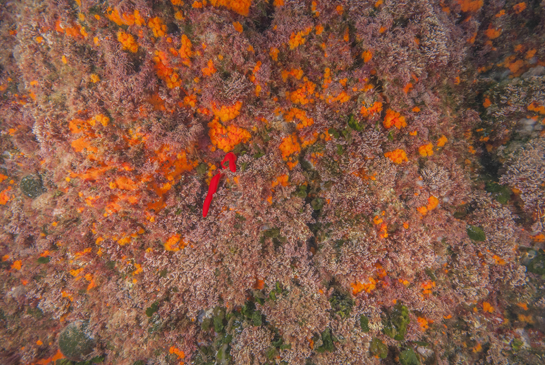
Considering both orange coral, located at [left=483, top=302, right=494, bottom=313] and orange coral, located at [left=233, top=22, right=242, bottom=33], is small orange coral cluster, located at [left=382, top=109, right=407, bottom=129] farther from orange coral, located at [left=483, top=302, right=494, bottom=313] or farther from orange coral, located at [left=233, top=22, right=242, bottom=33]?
orange coral, located at [left=483, top=302, right=494, bottom=313]

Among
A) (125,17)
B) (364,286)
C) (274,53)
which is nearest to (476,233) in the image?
(364,286)

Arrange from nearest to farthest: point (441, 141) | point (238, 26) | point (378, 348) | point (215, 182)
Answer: point (238, 26)
point (441, 141)
point (378, 348)
point (215, 182)

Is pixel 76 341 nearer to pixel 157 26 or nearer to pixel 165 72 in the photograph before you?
pixel 165 72

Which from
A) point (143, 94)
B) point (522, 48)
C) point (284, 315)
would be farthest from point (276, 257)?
point (522, 48)

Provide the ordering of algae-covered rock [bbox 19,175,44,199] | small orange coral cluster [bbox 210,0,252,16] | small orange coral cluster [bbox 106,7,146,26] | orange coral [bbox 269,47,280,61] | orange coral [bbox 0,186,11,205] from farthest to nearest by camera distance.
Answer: orange coral [bbox 0,186,11,205], algae-covered rock [bbox 19,175,44,199], orange coral [bbox 269,47,280,61], small orange coral cluster [bbox 210,0,252,16], small orange coral cluster [bbox 106,7,146,26]

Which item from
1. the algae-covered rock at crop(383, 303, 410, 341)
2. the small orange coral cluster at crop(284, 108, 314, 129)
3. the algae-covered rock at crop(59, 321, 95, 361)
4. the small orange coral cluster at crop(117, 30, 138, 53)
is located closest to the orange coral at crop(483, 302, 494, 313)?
the algae-covered rock at crop(383, 303, 410, 341)

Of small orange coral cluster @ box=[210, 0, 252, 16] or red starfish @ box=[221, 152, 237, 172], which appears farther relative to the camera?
red starfish @ box=[221, 152, 237, 172]
